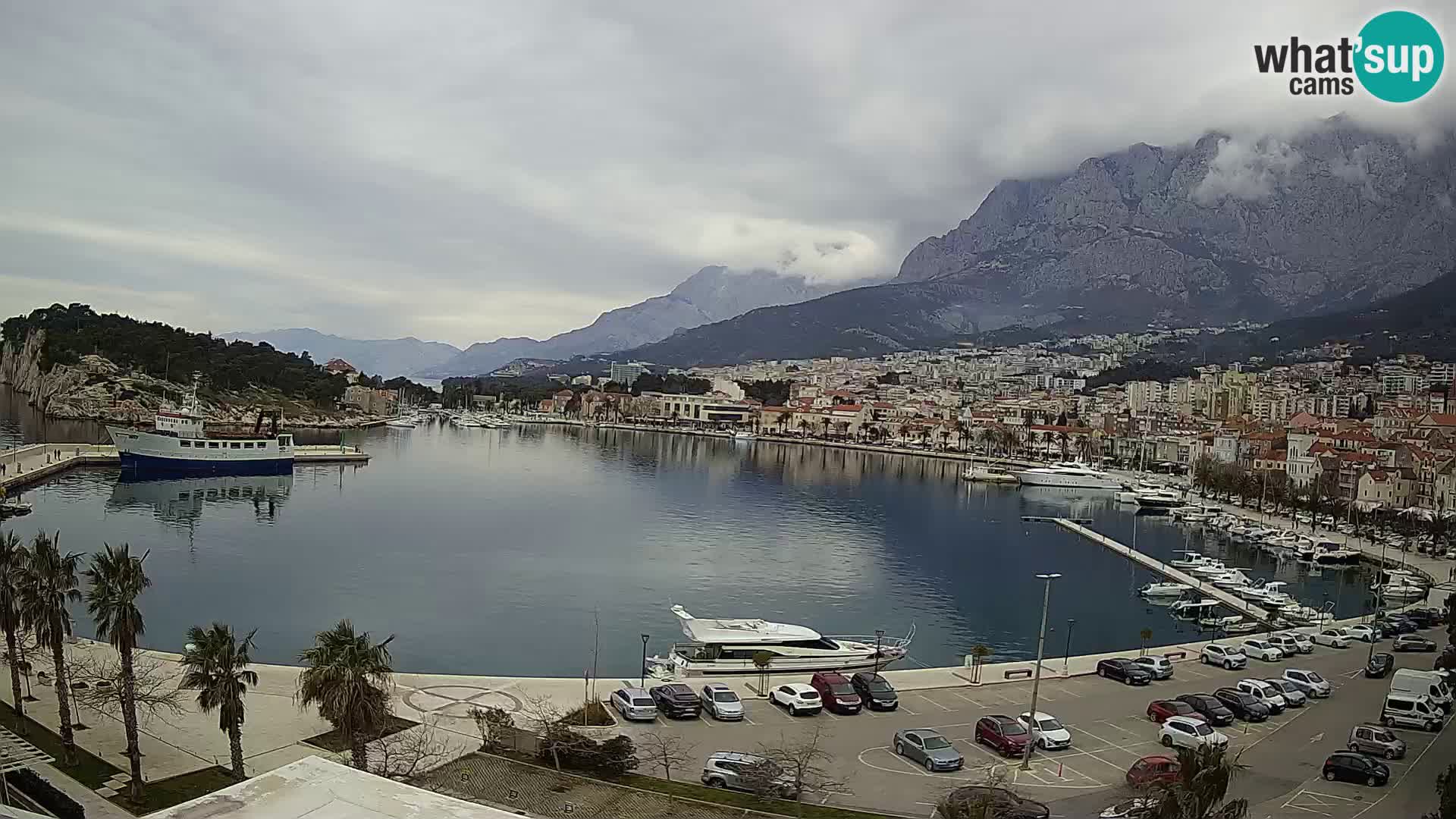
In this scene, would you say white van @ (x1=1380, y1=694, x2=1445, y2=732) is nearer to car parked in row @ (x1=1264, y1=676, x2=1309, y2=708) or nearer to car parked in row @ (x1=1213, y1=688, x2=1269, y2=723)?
car parked in row @ (x1=1264, y1=676, x2=1309, y2=708)

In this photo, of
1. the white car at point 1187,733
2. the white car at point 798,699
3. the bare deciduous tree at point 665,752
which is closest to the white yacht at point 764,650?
the white car at point 798,699

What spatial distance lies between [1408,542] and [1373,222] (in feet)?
497

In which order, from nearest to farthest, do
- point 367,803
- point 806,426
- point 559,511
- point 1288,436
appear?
point 367,803 → point 559,511 → point 1288,436 → point 806,426

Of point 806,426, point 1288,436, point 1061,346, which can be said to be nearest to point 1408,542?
point 1288,436

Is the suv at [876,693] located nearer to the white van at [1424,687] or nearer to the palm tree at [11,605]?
the white van at [1424,687]

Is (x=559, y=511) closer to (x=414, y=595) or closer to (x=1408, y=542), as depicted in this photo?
(x=414, y=595)

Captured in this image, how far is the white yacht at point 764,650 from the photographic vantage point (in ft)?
63.7

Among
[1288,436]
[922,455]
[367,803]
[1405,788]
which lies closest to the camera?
[367,803]

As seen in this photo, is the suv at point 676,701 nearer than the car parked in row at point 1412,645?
Yes

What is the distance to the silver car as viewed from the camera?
48.7 feet

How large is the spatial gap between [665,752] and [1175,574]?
88.0 ft

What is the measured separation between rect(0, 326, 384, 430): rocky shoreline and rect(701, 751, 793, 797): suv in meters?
65.9

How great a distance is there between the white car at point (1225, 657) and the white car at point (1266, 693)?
2293mm

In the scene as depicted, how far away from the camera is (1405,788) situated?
12.7 m
